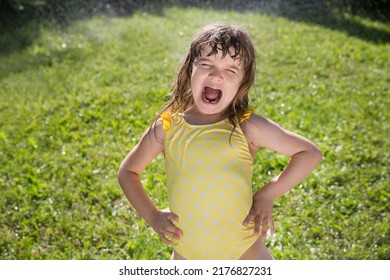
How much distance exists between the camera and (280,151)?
7.07 feet

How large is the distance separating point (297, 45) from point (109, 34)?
2.29m

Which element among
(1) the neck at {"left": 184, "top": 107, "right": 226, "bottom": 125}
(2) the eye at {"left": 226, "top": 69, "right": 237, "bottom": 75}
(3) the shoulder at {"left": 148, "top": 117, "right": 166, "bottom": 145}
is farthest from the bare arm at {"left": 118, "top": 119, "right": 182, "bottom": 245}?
(2) the eye at {"left": 226, "top": 69, "right": 237, "bottom": 75}

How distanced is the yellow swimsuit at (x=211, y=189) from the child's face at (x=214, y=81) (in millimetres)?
92

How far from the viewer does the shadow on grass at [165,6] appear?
7.80 m

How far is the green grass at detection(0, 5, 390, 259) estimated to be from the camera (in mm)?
3445

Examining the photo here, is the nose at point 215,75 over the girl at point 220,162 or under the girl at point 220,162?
over

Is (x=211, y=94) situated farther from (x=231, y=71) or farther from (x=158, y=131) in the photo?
(x=158, y=131)

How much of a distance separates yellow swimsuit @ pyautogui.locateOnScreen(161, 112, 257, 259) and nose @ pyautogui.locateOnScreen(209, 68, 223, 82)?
178mm

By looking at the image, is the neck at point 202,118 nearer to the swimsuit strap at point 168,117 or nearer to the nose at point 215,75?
the swimsuit strap at point 168,117

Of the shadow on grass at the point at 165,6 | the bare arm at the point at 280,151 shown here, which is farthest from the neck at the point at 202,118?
the shadow on grass at the point at 165,6

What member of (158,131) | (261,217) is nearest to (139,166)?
(158,131)

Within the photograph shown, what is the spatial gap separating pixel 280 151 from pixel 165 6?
719cm

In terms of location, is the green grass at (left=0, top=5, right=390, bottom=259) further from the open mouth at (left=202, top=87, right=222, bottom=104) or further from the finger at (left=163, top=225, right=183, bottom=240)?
the finger at (left=163, top=225, right=183, bottom=240)
